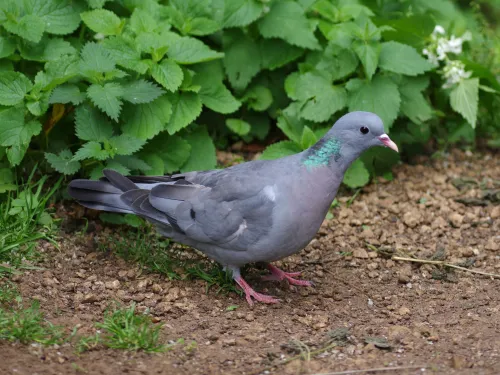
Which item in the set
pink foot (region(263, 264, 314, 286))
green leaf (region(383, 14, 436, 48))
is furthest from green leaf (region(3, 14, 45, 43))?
green leaf (region(383, 14, 436, 48))

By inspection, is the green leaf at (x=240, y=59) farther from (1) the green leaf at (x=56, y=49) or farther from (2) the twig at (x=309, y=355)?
(2) the twig at (x=309, y=355)

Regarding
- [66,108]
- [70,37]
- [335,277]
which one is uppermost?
[70,37]

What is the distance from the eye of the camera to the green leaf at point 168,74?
493 centimetres

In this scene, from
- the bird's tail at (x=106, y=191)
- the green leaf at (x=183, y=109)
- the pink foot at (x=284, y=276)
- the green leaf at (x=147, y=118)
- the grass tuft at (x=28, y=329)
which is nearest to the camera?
the grass tuft at (x=28, y=329)

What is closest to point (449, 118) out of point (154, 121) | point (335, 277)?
point (335, 277)

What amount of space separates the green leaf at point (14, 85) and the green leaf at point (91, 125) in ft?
1.13

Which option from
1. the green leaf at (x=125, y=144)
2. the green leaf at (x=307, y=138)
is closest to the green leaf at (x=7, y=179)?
the green leaf at (x=125, y=144)

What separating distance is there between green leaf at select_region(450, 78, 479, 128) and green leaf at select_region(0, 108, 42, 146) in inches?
117

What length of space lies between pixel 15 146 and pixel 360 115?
211 cm

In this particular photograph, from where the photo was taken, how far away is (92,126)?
486 centimetres

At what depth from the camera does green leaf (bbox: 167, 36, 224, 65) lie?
512 cm

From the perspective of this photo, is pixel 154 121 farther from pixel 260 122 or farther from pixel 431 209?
pixel 431 209

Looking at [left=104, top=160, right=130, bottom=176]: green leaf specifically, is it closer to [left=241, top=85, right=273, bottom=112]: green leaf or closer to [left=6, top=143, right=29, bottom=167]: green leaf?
[left=6, top=143, right=29, bottom=167]: green leaf

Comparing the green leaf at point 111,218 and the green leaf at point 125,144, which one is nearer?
the green leaf at point 125,144
